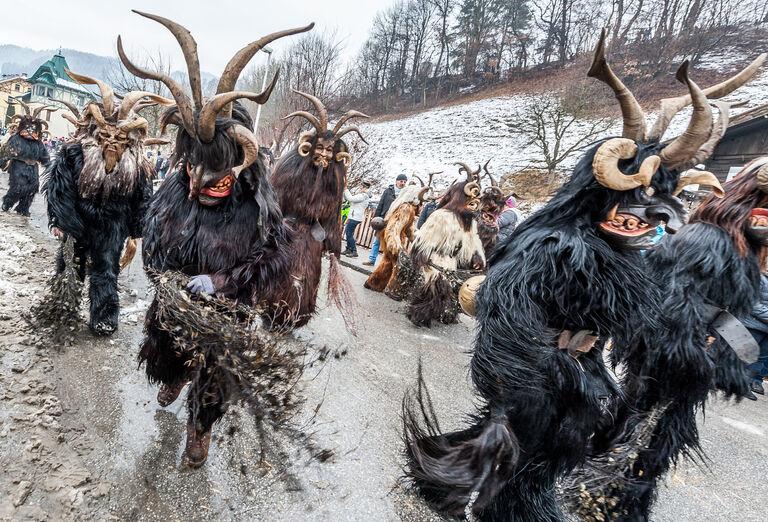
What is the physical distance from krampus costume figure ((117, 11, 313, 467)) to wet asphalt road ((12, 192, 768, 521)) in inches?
10.5

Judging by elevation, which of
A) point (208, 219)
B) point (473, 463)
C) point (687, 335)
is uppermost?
point (208, 219)

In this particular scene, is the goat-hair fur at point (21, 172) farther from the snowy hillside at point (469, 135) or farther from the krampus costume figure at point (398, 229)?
the snowy hillside at point (469, 135)

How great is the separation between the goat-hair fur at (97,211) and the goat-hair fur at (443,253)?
3440 mm

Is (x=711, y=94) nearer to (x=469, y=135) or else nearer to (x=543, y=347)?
(x=543, y=347)

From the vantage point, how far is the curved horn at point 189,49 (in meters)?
2.13

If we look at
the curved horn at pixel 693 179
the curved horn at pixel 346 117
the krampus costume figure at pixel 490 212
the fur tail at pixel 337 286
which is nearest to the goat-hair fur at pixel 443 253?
the krampus costume figure at pixel 490 212

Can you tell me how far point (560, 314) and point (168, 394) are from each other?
105 inches

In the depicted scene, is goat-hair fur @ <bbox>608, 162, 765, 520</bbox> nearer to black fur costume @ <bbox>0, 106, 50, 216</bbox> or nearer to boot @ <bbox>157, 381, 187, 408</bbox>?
boot @ <bbox>157, 381, 187, 408</bbox>

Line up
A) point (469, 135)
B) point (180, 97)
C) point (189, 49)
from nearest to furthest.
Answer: point (180, 97) < point (189, 49) < point (469, 135)

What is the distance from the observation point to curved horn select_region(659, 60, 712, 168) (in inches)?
63.0

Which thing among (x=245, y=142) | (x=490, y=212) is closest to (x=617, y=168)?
(x=245, y=142)

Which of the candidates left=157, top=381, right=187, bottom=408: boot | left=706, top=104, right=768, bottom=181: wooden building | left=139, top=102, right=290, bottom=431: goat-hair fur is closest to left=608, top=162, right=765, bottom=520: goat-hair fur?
left=139, top=102, right=290, bottom=431: goat-hair fur

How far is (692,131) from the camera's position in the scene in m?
1.62

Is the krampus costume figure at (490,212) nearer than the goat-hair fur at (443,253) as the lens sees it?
No
